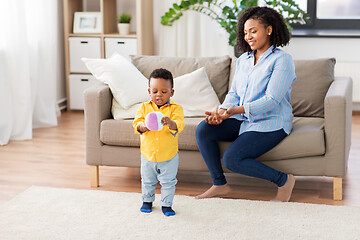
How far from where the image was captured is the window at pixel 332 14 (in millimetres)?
5375

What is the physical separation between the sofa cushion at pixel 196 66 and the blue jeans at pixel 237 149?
57 centimetres

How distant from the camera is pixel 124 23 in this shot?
5.15 meters

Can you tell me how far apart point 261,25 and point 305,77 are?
0.58 m

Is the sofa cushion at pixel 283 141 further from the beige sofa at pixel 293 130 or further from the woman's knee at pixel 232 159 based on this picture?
the woman's knee at pixel 232 159

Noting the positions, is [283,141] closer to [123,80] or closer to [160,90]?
[160,90]

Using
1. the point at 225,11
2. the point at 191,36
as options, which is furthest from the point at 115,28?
the point at 225,11

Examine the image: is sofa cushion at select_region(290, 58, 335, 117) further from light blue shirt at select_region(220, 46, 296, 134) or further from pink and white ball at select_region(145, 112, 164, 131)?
pink and white ball at select_region(145, 112, 164, 131)

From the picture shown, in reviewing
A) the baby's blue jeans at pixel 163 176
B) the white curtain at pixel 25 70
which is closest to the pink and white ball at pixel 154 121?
A: the baby's blue jeans at pixel 163 176

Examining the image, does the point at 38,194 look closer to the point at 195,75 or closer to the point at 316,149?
the point at 195,75

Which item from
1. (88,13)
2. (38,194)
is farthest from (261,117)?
(88,13)

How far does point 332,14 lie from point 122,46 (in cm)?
207

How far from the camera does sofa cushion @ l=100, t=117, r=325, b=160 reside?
2883 mm

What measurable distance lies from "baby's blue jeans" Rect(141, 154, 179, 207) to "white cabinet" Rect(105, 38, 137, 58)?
2.59m

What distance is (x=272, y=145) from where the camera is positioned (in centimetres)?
286
